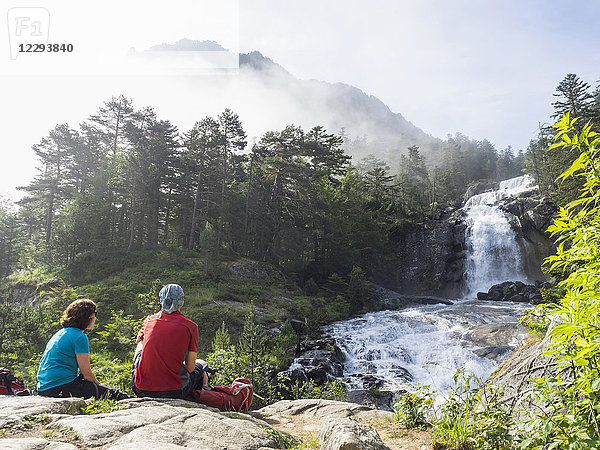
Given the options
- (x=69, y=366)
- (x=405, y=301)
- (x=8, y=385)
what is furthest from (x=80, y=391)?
(x=405, y=301)

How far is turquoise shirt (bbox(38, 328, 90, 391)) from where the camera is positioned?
409cm

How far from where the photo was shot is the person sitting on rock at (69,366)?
409 centimetres

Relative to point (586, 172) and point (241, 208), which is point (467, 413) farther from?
point (241, 208)

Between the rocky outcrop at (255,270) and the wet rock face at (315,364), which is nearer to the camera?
the wet rock face at (315,364)

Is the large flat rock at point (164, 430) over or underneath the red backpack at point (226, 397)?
over

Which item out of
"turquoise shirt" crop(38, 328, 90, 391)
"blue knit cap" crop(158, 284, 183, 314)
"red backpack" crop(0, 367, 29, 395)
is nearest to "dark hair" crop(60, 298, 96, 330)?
"turquoise shirt" crop(38, 328, 90, 391)

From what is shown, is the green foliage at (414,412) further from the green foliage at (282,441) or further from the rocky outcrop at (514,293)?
the rocky outcrop at (514,293)

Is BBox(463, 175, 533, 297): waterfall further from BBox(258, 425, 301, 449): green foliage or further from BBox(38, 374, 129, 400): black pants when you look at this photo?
BBox(38, 374, 129, 400): black pants

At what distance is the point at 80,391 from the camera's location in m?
4.14

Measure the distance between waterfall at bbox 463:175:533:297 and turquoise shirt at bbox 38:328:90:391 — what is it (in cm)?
3446

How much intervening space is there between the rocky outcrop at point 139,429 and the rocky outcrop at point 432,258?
1379 inches

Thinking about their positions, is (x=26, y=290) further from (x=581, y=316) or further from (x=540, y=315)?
(x=581, y=316)

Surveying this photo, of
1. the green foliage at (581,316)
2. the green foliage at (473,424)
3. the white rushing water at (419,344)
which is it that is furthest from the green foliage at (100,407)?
the white rushing water at (419,344)

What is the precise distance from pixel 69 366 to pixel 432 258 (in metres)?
38.2
